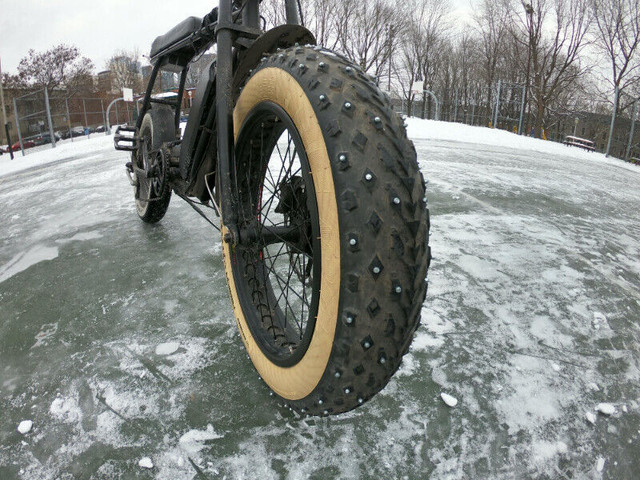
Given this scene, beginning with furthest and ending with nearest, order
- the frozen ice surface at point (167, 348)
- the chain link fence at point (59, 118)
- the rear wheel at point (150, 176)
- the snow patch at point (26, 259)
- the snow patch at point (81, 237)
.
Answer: the chain link fence at point (59, 118) → the snow patch at point (81, 237) → the snow patch at point (26, 259) → the rear wheel at point (150, 176) → the frozen ice surface at point (167, 348)

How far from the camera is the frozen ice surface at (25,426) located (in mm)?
1373

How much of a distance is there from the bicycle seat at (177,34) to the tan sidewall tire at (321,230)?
1302 millimetres

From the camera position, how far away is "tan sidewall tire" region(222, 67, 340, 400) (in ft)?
3.35

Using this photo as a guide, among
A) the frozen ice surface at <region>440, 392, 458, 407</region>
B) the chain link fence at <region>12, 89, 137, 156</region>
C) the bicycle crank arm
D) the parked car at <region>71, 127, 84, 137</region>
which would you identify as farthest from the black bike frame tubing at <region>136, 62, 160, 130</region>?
the parked car at <region>71, 127, 84, 137</region>

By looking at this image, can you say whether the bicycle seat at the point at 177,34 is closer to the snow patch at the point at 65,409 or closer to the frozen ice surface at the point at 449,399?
the snow patch at the point at 65,409

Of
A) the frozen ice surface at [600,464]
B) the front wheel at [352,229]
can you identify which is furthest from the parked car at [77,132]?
the frozen ice surface at [600,464]

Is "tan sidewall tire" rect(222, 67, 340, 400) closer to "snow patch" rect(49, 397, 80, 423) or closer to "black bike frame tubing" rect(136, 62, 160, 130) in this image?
"snow patch" rect(49, 397, 80, 423)

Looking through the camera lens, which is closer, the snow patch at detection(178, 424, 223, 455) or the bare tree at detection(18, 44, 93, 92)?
the snow patch at detection(178, 424, 223, 455)

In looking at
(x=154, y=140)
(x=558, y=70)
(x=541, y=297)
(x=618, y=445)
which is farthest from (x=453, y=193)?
(x=558, y=70)

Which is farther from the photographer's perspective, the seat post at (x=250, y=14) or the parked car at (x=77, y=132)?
the parked car at (x=77, y=132)

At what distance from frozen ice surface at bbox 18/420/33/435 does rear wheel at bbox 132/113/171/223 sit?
148 cm

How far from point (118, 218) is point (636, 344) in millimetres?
3946

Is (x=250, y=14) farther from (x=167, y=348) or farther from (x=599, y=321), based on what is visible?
(x=599, y=321)

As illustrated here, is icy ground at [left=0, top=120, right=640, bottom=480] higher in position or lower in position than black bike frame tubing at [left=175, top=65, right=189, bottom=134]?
lower
